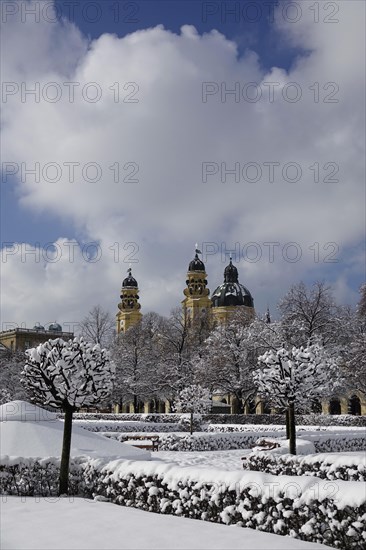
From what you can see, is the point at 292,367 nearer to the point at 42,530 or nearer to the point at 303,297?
the point at 42,530

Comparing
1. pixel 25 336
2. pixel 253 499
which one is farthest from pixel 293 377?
pixel 25 336

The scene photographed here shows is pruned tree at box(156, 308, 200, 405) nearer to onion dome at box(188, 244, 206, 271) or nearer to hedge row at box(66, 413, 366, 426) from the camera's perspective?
hedge row at box(66, 413, 366, 426)

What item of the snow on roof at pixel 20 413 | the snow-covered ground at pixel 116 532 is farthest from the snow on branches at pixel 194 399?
the snow-covered ground at pixel 116 532

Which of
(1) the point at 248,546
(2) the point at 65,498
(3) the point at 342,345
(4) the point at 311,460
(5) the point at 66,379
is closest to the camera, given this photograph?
(1) the point at 248,546

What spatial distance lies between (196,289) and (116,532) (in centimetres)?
9025

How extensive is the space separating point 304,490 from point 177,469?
9.17 ft

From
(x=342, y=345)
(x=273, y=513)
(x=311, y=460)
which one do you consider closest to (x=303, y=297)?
(x=342, y=345)

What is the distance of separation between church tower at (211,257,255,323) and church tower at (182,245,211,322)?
1694 millimetres

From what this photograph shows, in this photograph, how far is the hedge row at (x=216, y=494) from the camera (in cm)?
777

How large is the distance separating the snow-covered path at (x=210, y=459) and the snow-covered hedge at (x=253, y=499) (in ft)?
30.5

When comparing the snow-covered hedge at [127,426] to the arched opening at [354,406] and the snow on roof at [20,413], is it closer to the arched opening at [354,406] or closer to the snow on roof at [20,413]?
the snow on roof at [20,413]

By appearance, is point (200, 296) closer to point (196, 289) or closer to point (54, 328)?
point (196, 289)

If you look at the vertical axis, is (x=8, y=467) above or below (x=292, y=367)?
below

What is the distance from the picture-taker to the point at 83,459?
514 inches
